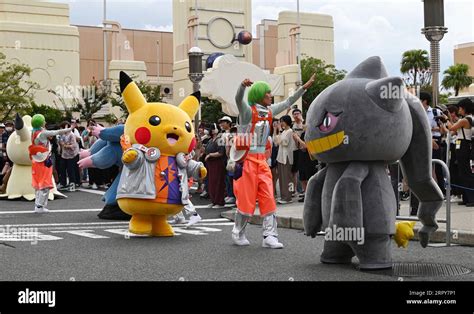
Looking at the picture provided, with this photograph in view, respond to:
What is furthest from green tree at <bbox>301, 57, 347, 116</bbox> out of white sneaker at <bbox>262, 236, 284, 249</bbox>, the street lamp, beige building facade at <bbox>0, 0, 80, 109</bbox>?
white sneaker at <bbox>262, 236, 284, 249</bbox>

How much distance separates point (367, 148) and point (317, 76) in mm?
55504

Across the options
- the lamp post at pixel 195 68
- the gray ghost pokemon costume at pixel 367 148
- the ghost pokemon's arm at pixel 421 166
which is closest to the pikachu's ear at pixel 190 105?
the gray ghost pokemon costume at pixel 367 148

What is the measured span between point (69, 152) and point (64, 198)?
2861 millimetres

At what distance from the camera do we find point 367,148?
25.8ft

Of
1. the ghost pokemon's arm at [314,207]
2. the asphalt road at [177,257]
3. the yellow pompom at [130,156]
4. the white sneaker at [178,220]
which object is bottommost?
the asphalt road at [177,257]

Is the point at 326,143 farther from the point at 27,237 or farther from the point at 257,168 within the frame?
the point at 27,237

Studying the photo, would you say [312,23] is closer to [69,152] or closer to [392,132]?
[69,152]

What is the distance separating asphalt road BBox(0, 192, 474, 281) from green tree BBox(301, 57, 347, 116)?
4836 cm

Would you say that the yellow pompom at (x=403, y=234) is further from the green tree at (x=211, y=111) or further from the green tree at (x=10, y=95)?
the green tree at (x=211, y=111)

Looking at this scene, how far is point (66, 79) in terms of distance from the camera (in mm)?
66688

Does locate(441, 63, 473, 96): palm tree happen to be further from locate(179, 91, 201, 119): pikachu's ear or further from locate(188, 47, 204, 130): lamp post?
locate(179, 91, 201, 119): pikachu's ear

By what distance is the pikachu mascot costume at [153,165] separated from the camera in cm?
1120

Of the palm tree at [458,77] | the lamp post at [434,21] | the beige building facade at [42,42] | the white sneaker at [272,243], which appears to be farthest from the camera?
the palm tree at [458,77]
